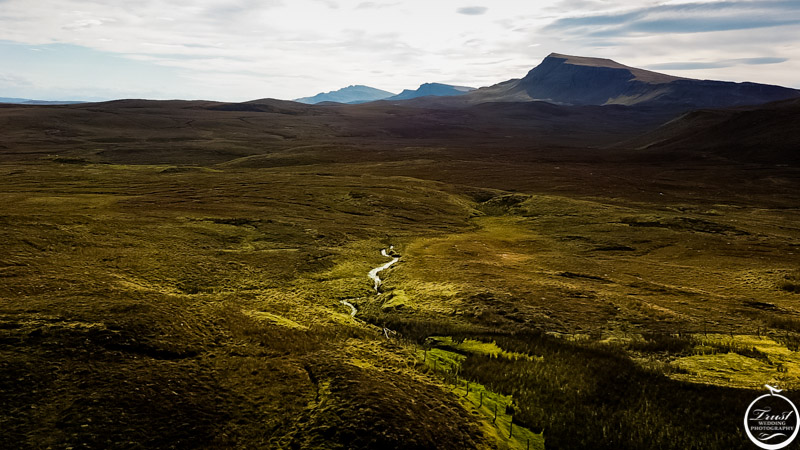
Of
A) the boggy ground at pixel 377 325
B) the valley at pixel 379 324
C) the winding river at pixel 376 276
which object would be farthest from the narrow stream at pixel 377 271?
the boggy ground at pixel 377 325

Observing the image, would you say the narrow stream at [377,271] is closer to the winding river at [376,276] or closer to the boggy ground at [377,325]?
the winding river at [376,276]

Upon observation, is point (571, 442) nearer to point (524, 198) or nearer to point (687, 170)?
point (524, 198)

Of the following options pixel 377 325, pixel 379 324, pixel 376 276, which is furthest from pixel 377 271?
pixel 377 325

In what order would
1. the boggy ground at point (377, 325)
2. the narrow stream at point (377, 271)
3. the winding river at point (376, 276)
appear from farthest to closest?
the narrow stream at point (377, 271) → the winding river at point (376, 276) → the boggy ground at point (377, 325)

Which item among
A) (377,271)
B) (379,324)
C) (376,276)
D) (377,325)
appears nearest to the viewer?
(377,325)

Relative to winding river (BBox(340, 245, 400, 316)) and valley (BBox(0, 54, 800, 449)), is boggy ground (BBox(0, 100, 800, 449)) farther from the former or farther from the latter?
winding river (BBox(340, 245, 400, 316))

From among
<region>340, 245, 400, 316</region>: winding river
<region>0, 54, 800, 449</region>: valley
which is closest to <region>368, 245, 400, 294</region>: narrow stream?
<region>340, 245, 400, 316</region>: winding river

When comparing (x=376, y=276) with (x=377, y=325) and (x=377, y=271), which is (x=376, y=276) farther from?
(x=377, y=325)

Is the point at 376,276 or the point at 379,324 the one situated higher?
the point at 376,276
